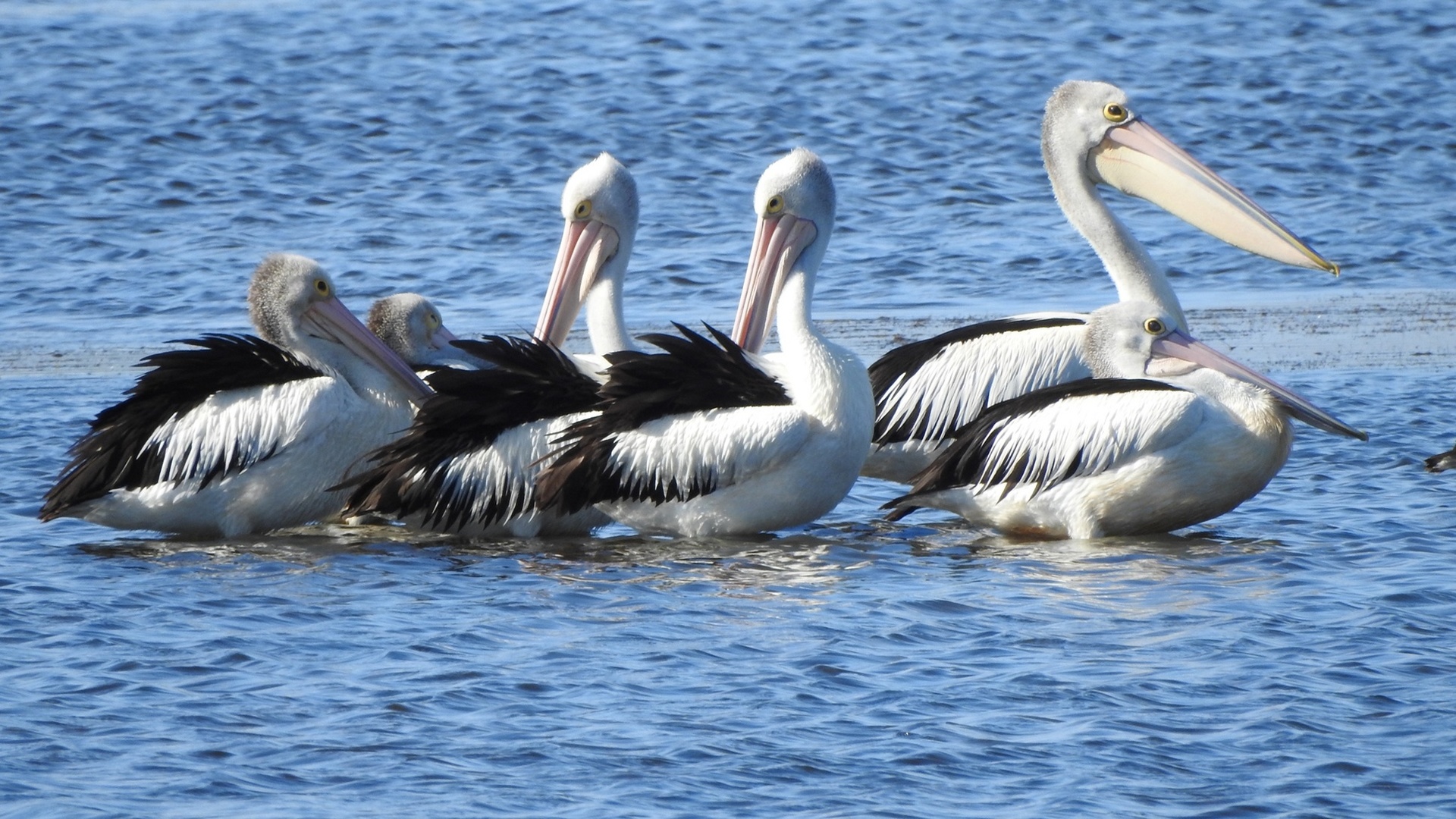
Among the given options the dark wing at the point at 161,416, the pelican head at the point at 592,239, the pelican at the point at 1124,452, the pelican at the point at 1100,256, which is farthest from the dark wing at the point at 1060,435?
the dark wing at the point at 161,416

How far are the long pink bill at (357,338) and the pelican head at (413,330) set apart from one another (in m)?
0.28

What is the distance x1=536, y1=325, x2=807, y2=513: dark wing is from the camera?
620cm

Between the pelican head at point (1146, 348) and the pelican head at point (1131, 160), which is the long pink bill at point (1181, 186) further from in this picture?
the pelican head at point (1146, 348)

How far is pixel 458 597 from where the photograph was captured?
18.1ft

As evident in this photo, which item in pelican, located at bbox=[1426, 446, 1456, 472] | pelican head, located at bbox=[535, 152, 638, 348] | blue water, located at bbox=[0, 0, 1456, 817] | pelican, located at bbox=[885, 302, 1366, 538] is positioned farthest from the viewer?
pelican head, located at bbox=[535, 152, 638, 348]

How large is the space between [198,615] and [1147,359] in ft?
10.1

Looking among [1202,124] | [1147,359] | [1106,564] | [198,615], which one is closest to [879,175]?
[1202,124]

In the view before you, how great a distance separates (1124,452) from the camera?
621cm

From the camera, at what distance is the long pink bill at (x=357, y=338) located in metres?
6.60

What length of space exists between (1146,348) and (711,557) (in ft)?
5.26

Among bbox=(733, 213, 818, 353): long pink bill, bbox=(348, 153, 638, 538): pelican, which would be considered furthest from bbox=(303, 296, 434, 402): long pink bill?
bbox=(733, 213, 818, 353): long pink bill

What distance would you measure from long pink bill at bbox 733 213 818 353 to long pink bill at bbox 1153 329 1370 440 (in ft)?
3.90

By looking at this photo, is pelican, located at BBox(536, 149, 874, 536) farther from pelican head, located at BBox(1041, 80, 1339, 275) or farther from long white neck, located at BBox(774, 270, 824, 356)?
pelican head, located at BBox(1041, 80, 1339, 275)

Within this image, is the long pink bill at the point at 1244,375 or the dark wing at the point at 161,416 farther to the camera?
the long pink bill at the point at 1244,375
